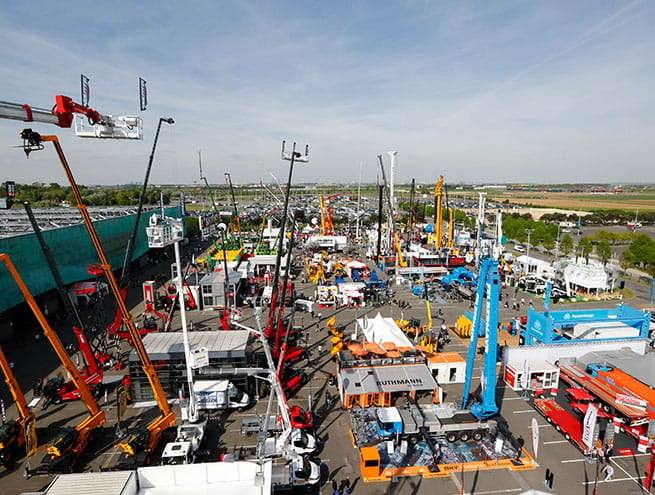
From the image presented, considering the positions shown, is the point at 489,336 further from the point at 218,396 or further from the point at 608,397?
the point at 218,396

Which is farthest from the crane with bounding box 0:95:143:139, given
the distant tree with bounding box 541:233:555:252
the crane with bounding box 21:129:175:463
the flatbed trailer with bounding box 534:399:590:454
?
the distant tree with bounding box 541:233:555:252

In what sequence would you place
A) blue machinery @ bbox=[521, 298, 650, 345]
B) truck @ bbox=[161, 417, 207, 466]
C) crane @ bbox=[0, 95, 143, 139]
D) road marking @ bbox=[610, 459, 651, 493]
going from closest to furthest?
crane @ bbox=[0, 95, 143, 139] → road marking @ bbox=[610, 459, 651, 493] → truck @ bbox=[161, 417, 207, 466] → blue machinery @ bbox=[521, 298, 650, 345]

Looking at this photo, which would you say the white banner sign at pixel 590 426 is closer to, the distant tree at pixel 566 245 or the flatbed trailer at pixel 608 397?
the flatbed trailer at pixel 608 397

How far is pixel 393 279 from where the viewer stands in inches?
1884

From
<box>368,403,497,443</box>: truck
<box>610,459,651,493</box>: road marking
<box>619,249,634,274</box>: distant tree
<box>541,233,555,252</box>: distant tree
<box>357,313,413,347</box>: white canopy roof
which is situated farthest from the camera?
<box>541,233,555,252</box>: distant tree

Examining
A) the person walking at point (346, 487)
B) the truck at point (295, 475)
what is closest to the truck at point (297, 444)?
the truck at point (295, 475)

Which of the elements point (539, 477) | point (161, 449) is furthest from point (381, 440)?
point (161, 449)

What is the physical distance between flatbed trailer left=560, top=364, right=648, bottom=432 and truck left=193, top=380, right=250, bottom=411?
59.1 feet

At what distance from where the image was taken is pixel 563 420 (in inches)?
705

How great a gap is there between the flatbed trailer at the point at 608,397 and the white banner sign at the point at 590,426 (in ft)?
9.81

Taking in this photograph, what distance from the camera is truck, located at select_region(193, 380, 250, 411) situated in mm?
19172

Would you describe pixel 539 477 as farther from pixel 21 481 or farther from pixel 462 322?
pixel 21 481

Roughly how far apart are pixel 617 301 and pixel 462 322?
66.2ft

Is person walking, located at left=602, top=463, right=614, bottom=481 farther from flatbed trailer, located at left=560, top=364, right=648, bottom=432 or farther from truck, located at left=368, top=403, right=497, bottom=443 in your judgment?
truck, located at left=368, top=403, right=497, bottom=443
